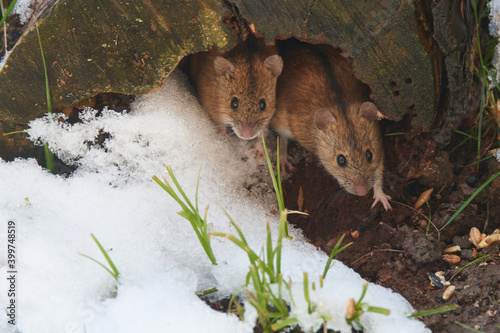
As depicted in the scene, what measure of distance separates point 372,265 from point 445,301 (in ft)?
1.80

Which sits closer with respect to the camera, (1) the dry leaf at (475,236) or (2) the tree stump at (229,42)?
(2) the tree stump at (229,42)

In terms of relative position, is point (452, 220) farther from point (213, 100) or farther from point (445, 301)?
point (213, 100)

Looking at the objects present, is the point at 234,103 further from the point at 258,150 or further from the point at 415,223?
the point at 415,223

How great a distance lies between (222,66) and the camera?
3902mm

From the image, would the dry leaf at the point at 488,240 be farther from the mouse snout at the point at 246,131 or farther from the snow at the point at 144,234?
the mouse snout at the point at 246,131

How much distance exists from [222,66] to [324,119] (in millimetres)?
912

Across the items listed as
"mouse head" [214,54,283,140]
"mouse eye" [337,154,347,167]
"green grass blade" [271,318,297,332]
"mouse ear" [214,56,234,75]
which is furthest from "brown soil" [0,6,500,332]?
"green grass blade" [271,318,297,332]

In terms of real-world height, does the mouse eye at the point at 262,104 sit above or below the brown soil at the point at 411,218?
above

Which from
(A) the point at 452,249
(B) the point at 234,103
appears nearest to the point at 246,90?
(B) the point at 234,103

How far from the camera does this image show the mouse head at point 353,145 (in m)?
3.71

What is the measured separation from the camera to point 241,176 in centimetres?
390

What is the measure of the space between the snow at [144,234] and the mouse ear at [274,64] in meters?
0.67

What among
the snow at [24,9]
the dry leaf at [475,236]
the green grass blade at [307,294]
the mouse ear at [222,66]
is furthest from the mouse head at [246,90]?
the green grass blade at [307,294]

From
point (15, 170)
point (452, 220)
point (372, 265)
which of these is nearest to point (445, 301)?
point (372, 265)
